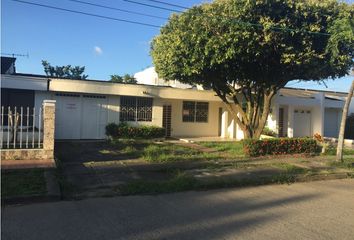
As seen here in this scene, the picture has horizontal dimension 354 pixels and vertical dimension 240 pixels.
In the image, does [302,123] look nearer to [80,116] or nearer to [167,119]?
[167,119]

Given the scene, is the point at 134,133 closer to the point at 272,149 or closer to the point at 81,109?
the point at 81,109

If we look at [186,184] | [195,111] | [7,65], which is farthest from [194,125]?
[186,184]

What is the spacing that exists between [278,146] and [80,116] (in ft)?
32.9

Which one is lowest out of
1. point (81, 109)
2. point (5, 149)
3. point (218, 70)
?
point (5, 149)

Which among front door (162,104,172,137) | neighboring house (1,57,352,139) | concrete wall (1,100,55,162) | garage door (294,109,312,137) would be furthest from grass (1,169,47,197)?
garage door (294,109,312,137)

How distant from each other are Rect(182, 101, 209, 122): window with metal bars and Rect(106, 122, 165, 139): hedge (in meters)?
3.46

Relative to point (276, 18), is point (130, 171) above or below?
below

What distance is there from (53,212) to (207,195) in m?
3.53

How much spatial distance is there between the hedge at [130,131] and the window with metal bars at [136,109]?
0.74 meters

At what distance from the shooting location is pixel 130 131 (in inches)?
804

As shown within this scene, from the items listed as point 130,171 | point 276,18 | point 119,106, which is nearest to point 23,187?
point 130,171

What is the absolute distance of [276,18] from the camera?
50.3 ft

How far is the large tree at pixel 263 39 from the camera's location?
1484cm

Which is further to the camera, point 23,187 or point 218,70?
point 218,70
